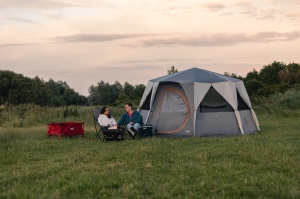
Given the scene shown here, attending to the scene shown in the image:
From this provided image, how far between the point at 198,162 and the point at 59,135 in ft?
20.8

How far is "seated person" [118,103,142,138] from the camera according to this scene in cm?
1321

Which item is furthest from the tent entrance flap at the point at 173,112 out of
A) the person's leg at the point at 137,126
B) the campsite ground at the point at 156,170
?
the campsite ground at the point at 156,170

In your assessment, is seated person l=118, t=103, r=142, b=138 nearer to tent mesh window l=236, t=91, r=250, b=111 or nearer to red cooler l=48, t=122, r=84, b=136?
red cooler l=48, t=122, r=84, b=136

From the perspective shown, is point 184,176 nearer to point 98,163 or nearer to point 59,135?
point 98,163

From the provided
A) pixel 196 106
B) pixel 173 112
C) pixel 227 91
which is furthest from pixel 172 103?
pixel 227 91

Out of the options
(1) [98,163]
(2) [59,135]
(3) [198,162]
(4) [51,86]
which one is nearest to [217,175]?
(3) [198,162]

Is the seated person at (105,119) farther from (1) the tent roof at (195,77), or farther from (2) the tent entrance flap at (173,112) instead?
(1) the tent roof at (195,77)

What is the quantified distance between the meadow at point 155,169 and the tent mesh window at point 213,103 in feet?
6.31

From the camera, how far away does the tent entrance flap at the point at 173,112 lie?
45.8 feet

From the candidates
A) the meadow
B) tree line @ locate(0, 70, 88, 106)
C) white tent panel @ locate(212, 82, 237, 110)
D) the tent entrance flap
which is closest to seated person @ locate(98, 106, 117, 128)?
the meadow

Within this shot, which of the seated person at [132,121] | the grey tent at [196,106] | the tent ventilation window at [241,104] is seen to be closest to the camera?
the seated person at [132,121]

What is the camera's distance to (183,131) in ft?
45.3

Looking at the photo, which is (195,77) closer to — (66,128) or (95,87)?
(66,128)

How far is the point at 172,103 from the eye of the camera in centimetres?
1427
